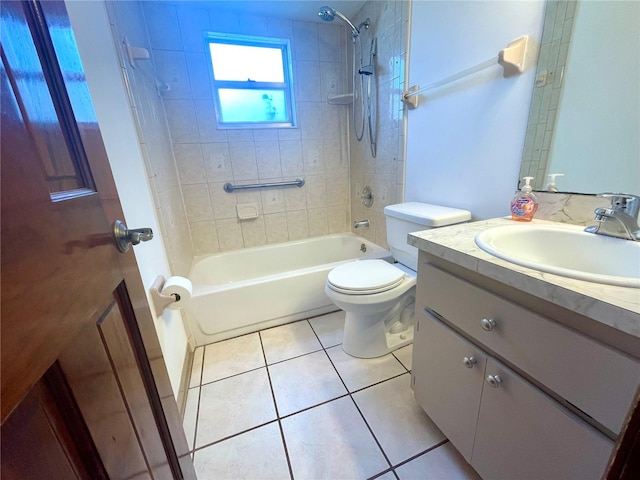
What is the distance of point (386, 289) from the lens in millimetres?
1349

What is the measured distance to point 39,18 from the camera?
399 millimetres

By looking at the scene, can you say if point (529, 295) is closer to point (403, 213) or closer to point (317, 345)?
point (403, 213)

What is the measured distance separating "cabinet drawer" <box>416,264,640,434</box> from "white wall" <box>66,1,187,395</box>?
46.6 inches

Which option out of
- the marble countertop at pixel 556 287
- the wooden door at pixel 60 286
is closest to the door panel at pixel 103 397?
the wooden door at pixel 60 286

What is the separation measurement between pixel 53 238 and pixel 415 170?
5.48 feet

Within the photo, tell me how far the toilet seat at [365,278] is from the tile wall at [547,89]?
0.72 metres

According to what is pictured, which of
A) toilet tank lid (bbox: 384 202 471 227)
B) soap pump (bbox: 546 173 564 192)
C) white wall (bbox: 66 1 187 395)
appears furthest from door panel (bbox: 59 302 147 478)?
soap pump (bbox: 546 173 564 192)

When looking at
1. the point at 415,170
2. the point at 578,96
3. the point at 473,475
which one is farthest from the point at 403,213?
the point at 473,475

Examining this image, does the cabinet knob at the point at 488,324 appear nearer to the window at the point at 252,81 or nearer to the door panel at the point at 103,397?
the door panel at the point at 103,397

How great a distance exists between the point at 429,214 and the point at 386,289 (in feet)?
1.43

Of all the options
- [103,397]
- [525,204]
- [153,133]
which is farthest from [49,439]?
[153,133]

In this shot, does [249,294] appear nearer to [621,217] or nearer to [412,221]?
[412,221]

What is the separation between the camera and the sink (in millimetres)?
712

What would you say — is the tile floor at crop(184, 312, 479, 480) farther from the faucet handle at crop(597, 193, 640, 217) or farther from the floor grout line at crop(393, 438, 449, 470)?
the faucet handle at crop(597, 193, 640, 217)
